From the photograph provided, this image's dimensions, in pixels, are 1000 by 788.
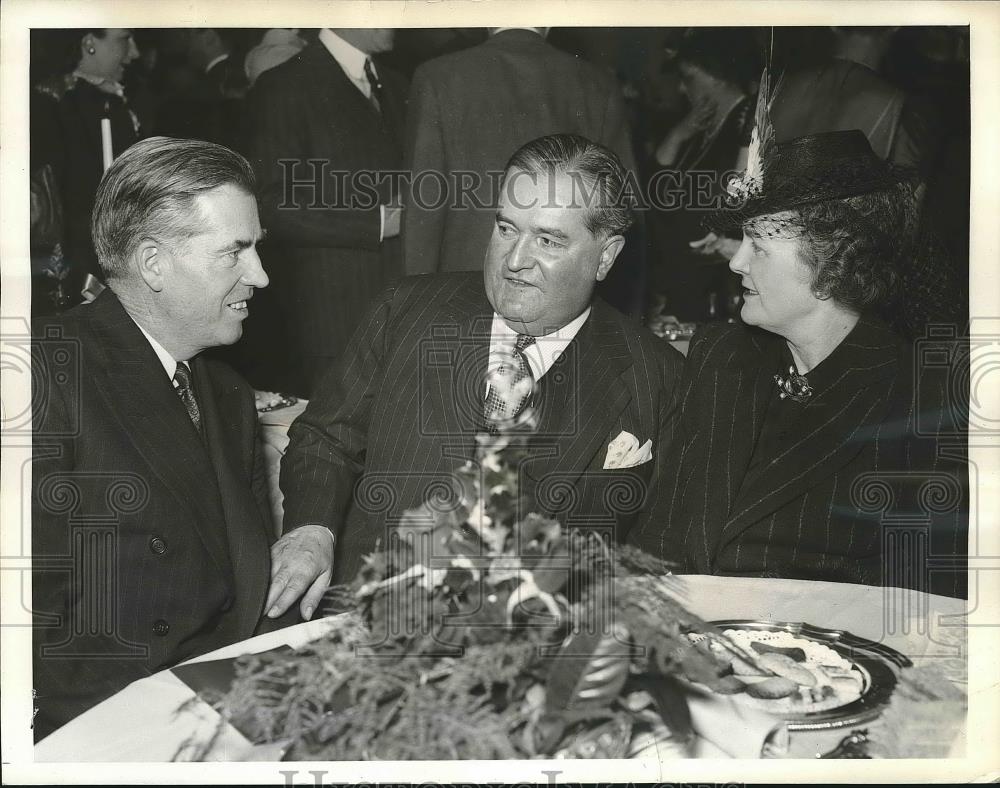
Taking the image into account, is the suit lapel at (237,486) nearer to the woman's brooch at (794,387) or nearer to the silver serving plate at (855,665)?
the silver serving plate at (855,665)

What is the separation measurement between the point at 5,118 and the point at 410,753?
2161 mm

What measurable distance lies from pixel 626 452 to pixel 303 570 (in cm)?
99

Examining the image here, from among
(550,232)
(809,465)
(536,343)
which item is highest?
(550,232)

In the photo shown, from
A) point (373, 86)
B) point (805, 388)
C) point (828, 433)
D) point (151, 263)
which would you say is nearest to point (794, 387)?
point (805, 388)

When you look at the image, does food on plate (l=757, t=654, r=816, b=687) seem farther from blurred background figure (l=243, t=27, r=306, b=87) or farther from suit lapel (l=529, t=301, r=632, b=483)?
blurred background figure (l=243, t=27, r=306, b=87)

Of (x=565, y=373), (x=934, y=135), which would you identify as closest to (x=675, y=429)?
(x=565, y=373)

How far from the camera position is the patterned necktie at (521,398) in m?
2.95

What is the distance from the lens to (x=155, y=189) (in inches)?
112

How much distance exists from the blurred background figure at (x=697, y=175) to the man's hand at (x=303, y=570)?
121 centimetres

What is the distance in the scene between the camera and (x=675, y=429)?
118 inches

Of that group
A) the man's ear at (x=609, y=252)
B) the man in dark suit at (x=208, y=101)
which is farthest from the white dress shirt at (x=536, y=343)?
the man in dark suit at (x=208, y=101)

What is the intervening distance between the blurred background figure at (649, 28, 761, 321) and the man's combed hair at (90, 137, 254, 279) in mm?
1196

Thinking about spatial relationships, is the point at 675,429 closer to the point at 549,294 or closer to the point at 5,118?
the point at 549,294

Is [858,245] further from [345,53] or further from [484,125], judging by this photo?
[345,53]
